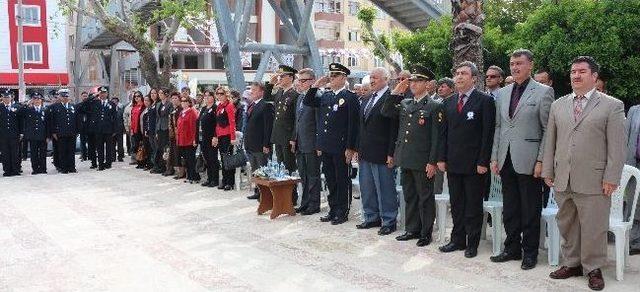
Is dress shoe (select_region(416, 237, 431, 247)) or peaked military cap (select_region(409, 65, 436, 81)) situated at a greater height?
peaked military cap (select_region(409, 65, 436, 81))

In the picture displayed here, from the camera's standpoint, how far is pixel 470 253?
6.41 m

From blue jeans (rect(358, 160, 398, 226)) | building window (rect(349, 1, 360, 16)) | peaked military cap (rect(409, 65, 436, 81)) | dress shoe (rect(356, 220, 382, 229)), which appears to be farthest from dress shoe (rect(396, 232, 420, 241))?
building window (rect(349, 1, 360, 16))

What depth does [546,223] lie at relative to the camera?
20.8ft

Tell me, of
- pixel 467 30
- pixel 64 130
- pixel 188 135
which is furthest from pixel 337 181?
pixel 64 130

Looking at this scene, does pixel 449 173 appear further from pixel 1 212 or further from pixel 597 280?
pixel 1 212

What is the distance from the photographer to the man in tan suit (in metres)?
5.25

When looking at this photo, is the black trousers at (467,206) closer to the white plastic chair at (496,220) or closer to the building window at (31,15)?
the white plastic chair at (496,220)

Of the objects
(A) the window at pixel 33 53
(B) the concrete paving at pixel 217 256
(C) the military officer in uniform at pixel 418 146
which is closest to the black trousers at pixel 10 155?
(B) the concrete paving at pixel 217 256

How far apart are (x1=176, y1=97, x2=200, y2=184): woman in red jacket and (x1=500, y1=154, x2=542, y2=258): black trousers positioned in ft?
22.9

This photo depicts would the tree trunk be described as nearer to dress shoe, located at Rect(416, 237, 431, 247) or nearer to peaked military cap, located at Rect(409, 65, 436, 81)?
peaked military cap, located at Rect(409, 65, 436, 81)

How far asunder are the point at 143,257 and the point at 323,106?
9.32 feet

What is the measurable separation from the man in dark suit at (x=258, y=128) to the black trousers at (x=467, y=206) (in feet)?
12.7

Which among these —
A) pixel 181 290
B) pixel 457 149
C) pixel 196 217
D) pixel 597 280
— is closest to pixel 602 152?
pixel 597 280

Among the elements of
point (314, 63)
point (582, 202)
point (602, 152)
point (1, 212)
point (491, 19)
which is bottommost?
point (1, 212)
